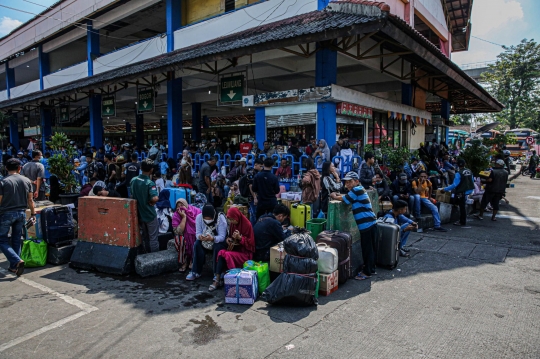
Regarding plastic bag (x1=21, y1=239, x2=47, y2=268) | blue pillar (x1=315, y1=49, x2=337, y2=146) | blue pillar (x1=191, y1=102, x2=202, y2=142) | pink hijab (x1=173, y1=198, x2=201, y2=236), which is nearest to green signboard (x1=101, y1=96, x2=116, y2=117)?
blue pillar (x1=191, y1=102, x2=202, y2=142)

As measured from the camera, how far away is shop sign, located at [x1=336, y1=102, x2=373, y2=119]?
403 inches

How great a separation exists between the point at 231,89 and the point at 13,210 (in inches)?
307

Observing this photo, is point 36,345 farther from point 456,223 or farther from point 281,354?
point 456,223

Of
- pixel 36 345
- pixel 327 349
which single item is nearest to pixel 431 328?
pixel 327 349

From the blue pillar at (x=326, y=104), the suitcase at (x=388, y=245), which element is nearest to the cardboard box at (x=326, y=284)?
the suitcase at (x=388, y=245)

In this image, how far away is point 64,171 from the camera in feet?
29.5

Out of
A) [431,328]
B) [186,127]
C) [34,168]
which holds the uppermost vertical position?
[186,127]

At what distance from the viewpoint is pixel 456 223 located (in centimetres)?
1004

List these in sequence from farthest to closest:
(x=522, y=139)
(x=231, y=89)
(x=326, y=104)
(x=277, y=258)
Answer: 1. (x=522, y=139)
2. (x=231, y=89)
3. (x=326, y=104)
4. (x=277, y=258)

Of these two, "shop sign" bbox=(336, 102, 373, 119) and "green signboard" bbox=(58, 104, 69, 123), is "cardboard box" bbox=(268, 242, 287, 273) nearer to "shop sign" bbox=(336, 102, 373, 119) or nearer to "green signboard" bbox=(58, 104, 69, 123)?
"shop sign" bbox=(336, 102, 373, 119)

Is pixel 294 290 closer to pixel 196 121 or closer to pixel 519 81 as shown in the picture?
pixel 196 121

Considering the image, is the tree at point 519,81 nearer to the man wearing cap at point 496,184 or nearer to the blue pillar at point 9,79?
the man wearing cap at point 496,184

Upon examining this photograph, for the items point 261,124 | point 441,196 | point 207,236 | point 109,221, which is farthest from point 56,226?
point 441,196

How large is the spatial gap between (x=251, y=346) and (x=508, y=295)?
3.73m
